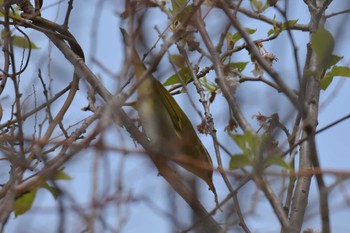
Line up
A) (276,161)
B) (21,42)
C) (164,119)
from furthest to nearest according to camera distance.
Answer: (21,42), (164,119), (276,161)

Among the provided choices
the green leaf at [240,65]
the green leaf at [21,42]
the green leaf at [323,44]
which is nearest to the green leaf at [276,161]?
the green leaf at [323,44]

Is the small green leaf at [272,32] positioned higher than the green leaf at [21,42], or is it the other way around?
the small green leaf at [272,32]

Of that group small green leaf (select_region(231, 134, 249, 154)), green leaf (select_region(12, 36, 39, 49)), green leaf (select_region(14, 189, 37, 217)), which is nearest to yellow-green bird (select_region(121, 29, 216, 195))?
small green leaf (select_region(231, 134, 249, 154))

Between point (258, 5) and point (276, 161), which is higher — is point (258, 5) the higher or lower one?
the higher one

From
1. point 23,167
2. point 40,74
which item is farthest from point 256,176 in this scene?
point 40,74

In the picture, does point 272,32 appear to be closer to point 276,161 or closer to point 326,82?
point 326,82

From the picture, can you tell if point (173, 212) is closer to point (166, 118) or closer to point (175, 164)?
point (175, 164)

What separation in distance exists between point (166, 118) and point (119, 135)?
0.69 metres

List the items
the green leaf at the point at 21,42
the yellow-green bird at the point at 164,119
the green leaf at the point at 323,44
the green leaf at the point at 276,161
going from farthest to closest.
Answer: the green leaf at the point at 21,42
the yellow-green bird at the point at 164,119
the green leaf at the point at 323,44
the green leaf at the point at 276,161

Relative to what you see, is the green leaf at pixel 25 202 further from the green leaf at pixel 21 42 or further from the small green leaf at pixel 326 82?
the small green leaf at pixel 326 82

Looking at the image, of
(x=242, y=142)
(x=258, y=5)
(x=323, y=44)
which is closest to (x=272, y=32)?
(x=258, y=5)

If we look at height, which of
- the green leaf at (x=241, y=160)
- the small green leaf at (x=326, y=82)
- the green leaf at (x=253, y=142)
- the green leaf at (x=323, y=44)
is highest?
the small green leaf at (x=326, y=82)

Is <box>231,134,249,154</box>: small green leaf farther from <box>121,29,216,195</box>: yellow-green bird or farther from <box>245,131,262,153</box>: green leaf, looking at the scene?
<box>121,29,216,195</box>: yellow-green bird

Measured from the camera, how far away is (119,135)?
1277 millimetres
